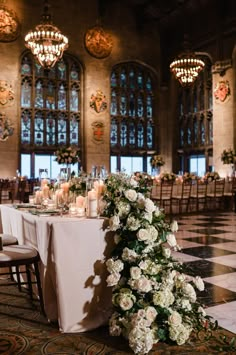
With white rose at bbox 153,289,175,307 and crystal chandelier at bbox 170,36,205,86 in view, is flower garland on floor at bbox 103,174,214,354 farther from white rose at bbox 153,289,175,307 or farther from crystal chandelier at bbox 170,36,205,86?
crystal chandelier at bbox 170,36,205,86

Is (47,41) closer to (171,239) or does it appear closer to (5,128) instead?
(5,128)

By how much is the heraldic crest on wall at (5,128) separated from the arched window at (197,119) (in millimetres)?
6156

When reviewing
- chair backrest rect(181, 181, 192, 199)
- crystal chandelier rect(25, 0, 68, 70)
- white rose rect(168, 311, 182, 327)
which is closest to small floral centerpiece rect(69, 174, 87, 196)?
white rose rect(168, 311, 182, 327)

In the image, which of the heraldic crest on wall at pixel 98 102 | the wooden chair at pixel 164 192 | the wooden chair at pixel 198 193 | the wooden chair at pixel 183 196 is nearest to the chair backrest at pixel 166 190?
the wooden chair at pixel 164 192

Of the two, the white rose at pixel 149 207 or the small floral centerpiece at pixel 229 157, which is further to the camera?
the small floral centerpiece at pixel 229 157

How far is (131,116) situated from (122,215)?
1224cm

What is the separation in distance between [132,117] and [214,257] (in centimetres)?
1021

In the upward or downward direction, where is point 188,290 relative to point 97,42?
downward

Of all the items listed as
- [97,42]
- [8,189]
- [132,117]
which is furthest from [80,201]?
[132,117]

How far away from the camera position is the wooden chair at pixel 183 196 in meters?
9.94

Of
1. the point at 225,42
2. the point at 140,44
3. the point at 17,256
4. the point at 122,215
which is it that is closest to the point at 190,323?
the point at 122,215

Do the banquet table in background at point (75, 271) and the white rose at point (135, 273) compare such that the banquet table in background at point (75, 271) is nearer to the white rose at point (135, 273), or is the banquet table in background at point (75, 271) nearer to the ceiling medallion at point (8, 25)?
the white rose at point (135, 273)

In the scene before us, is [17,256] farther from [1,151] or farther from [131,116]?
[131,116]

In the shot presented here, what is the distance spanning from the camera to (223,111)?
41.1 ft
